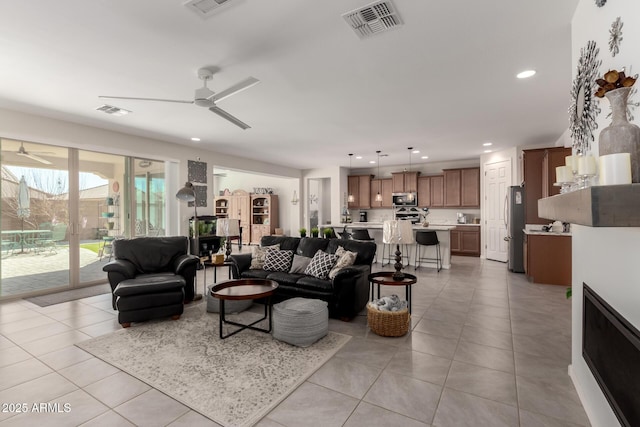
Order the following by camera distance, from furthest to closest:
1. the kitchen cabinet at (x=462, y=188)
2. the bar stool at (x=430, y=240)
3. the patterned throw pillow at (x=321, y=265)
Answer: the kitchen cabinet at (x=462, y=188) → the bar stool at (x=430, y=240) → the patterned throw pillow at (x=321, y=265)

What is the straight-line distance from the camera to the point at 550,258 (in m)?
5.21

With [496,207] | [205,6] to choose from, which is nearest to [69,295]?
[205,6]

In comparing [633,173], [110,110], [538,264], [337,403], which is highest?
[110,110]

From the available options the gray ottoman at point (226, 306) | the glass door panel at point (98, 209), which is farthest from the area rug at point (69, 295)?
the gray ottoman at point (226, 306)

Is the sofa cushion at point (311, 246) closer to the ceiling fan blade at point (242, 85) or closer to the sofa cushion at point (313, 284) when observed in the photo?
the sofa cushion at point (313, 284)

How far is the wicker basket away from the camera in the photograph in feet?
10.1

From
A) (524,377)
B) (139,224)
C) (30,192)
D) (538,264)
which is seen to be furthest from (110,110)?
(538,264)

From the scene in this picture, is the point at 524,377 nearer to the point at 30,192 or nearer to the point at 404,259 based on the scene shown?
the point at 404,259

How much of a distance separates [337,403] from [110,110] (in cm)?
450

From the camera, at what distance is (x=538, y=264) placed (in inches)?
208

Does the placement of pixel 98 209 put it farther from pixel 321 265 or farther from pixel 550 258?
pixel 550 258

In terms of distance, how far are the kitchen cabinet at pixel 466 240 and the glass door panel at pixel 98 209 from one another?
25.8ft

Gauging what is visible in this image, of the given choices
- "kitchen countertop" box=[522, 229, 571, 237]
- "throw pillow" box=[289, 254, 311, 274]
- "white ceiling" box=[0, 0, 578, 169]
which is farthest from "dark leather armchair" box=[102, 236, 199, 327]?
"kitchen countertop" box=[522, 229, 571, 237]

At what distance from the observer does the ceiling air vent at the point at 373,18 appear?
2102 millimetres
